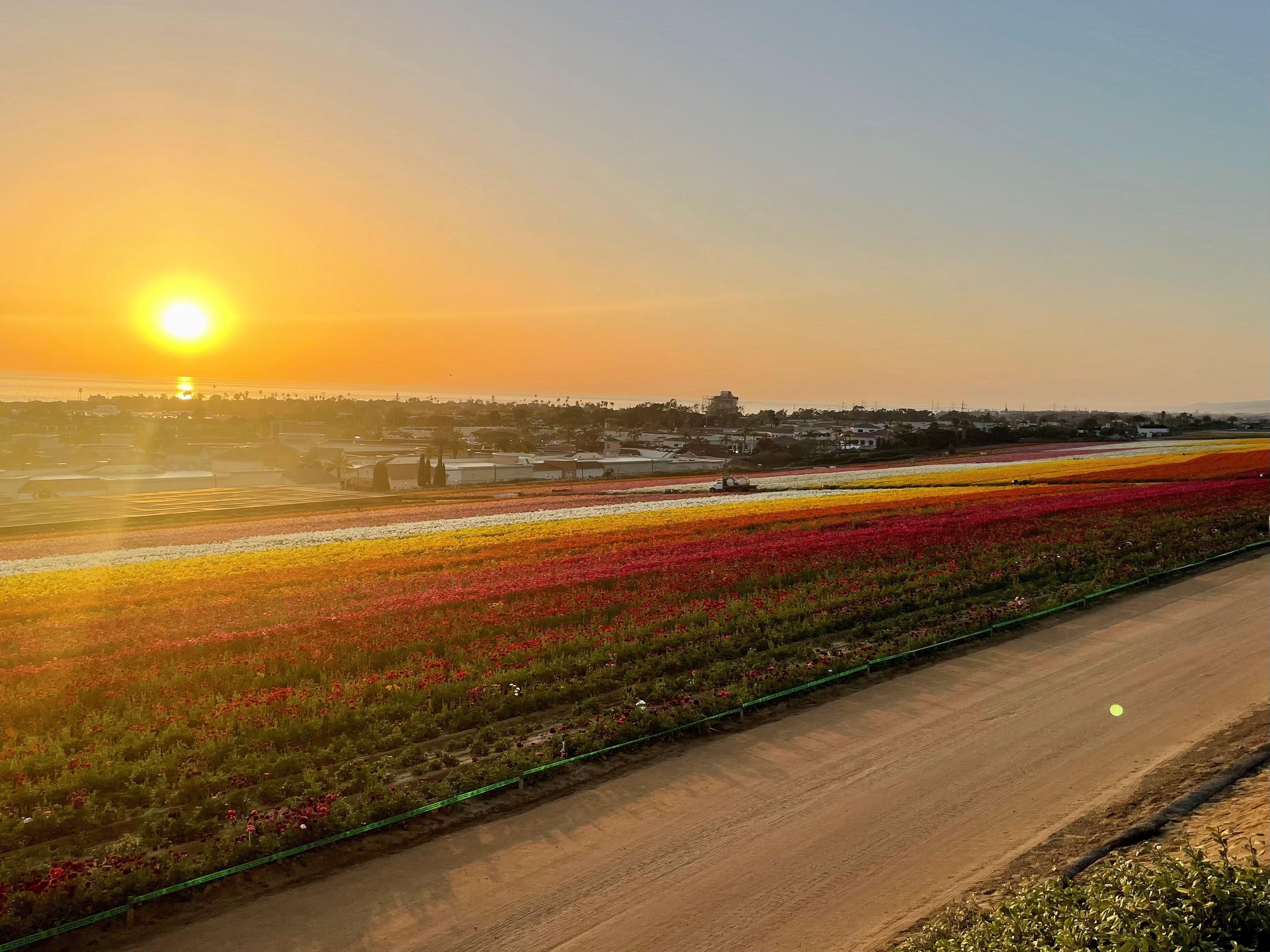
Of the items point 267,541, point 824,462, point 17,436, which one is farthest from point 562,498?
point 17,436

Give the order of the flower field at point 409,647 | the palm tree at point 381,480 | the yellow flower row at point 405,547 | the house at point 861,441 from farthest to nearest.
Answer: the house at point 861,441 → the palm tree at point 381,480 → the yellow flower row at point 405,547 → the flower field at point 409,647

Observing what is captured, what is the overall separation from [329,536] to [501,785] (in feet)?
93.6

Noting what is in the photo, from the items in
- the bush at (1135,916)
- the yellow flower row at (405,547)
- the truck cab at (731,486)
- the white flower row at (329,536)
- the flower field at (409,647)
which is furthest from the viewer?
the truck cab at (731,486)

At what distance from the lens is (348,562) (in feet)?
92.8

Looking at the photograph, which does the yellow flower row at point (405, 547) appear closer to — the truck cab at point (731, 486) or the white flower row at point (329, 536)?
the white flower row at point (329, 536)

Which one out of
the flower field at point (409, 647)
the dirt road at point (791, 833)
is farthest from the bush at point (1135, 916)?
the flower field at point (409, 647)

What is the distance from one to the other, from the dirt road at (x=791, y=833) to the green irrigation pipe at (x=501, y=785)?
0.50 meters

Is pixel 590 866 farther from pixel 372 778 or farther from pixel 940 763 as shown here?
pixel 940 763

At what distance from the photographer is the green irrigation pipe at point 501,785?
7.73 m

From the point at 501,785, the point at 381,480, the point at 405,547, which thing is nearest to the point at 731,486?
the point at 405,547

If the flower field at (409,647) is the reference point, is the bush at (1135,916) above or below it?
above

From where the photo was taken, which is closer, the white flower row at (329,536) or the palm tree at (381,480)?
the white flower row at (329,536)

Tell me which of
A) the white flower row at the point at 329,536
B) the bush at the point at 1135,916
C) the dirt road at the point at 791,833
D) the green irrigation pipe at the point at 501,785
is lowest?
the white flower row at the point at 329,536

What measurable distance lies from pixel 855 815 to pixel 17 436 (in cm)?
16149
